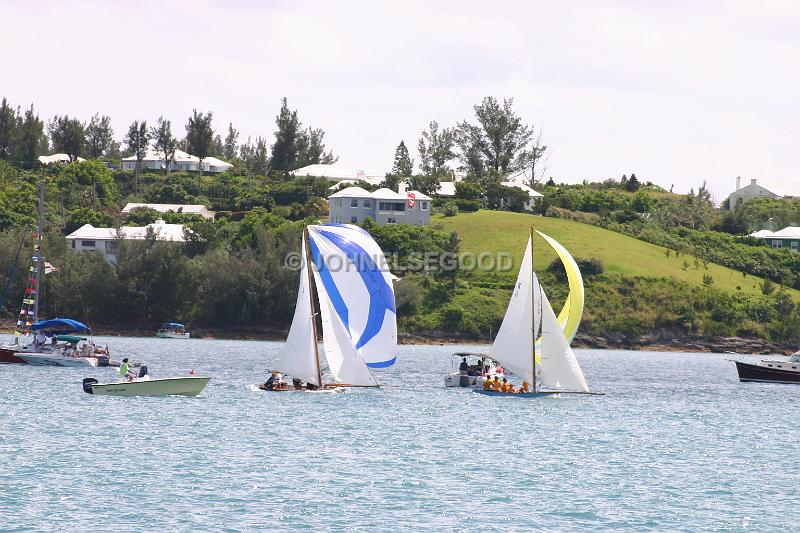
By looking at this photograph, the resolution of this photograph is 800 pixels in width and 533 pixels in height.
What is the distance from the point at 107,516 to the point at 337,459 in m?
11.9

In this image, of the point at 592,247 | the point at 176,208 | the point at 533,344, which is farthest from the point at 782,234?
the point at 533,344

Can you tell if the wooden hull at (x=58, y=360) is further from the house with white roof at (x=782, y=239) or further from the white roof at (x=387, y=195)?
the house with white roof at (x=782, y=239)

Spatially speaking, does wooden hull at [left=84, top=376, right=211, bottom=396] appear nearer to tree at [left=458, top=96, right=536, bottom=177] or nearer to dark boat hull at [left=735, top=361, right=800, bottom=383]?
dark boat hull at [left=735, top=361, right=800, bottom=383]

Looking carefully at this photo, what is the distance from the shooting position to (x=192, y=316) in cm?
12462

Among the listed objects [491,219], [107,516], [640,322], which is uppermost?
[491,219]

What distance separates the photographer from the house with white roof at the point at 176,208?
160 m

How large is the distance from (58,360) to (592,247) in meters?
82.3

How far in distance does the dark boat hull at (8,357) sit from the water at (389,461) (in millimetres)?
7134

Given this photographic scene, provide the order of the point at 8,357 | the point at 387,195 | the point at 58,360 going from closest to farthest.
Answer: the point at 58,360 → the point at 8,357 → the point at 387,195

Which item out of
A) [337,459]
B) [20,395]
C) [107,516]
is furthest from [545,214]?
[107,516]

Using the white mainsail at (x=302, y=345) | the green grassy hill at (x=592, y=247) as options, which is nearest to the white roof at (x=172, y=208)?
the green grassy hill at (x=592, y=247)

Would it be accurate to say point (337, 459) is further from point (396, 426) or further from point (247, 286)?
point (247, 286)

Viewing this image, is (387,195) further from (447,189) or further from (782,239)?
(782,239)

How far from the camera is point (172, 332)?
11856cm
